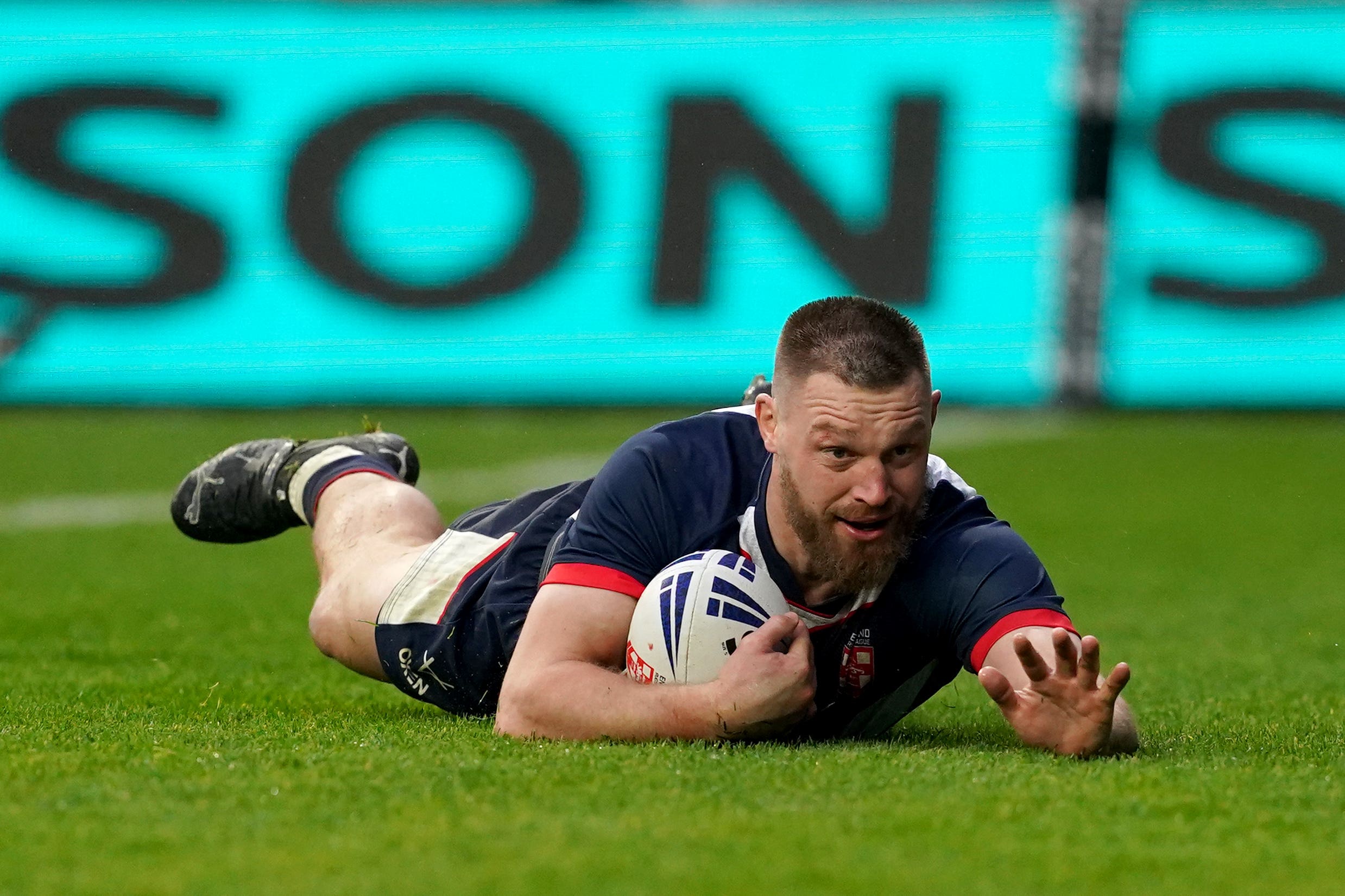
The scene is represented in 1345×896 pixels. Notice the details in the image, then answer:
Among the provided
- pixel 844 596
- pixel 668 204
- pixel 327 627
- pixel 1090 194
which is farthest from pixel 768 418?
pixel 1090 194

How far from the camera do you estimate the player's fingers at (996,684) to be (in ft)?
14.0

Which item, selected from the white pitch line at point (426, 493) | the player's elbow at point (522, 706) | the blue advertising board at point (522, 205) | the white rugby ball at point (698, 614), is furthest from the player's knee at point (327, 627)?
the blue advertising board at point (522, 205)

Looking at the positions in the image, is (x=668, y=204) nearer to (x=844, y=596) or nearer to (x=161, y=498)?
(x=161, y=498)

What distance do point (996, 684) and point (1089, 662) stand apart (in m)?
0.22

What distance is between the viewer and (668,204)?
18062 mm

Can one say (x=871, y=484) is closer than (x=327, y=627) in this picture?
Yes

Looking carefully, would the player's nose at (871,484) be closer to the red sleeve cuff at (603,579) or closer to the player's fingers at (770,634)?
the player's fingers at (770,634)

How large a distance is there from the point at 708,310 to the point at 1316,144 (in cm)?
557

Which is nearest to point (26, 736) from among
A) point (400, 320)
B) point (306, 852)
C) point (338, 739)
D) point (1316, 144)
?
point (338, 739)

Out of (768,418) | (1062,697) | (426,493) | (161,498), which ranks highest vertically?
(768,418)

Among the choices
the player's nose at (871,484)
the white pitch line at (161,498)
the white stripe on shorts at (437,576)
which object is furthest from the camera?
the white pitch line at (161,498)

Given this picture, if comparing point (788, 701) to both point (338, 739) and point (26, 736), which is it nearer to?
point (338, 739)

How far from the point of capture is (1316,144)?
1761cm

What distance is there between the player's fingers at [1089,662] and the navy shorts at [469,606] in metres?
1.44
